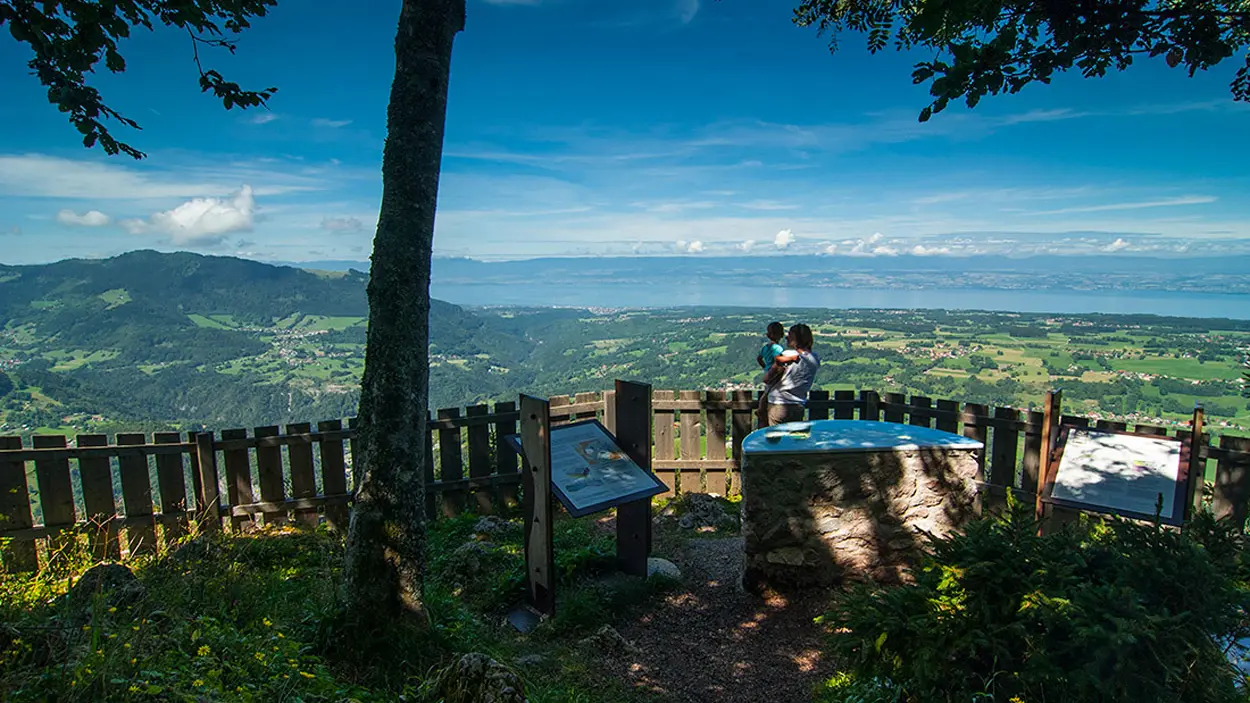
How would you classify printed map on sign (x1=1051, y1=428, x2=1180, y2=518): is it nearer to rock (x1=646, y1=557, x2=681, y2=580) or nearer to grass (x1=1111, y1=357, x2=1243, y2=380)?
rock (x1=646, y1=557, x2=681, y2=580)

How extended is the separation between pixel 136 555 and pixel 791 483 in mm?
6643

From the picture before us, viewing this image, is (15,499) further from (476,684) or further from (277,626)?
(476,684)

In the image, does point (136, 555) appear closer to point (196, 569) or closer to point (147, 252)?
point (196, 569)

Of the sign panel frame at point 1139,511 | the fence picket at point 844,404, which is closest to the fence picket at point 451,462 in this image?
the fence picket at point 844,404

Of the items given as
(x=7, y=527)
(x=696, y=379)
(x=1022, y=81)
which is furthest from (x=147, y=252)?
(x=1022, y=81)

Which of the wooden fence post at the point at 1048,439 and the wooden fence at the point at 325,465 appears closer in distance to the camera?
the wooden fence at the point at 325,465

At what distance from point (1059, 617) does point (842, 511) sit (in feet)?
11.1

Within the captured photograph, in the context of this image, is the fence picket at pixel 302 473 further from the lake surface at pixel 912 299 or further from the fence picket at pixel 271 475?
the lake surface at pixel 912 299

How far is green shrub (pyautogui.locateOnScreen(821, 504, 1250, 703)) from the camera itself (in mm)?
2338

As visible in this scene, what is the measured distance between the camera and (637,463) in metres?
→ 6.19

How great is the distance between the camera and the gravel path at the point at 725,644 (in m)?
4.53

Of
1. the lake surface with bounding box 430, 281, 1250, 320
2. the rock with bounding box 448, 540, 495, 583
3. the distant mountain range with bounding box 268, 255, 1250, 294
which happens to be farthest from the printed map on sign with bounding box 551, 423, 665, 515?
the lake surface with bounding box 430, 281, 1250, 320

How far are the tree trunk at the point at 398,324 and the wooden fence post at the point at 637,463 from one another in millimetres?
2354

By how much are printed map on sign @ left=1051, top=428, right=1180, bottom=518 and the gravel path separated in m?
2.93
